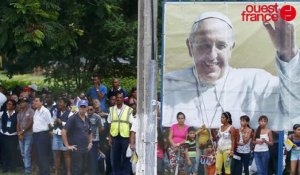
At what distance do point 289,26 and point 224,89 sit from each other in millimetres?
1604

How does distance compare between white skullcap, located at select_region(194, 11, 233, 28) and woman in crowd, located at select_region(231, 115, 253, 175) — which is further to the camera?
woman in crowd, located at select_region(231, 115, 253, 175)

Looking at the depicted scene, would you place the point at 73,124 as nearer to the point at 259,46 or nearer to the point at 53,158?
the point at 53,158

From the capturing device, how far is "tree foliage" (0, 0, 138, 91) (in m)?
16.1

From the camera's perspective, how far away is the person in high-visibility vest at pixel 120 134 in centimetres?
1519

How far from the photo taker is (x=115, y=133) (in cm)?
1527

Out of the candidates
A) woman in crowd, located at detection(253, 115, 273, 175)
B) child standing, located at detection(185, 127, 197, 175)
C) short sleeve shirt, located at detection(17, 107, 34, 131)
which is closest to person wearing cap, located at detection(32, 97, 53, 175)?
short sleeve shirt, located at detection(17, 107, 34, 131)

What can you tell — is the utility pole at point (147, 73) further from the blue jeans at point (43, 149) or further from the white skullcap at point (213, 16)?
the blue jeans at point (43, 149)

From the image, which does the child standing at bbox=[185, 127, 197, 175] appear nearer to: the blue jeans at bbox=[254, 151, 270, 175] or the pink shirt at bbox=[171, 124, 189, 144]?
the pink shirt at bbox=[171, 124, 189, 144]

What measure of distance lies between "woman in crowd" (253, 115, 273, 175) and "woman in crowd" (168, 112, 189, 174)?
1.31 m

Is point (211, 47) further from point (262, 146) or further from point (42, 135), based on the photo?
point (42, 135)

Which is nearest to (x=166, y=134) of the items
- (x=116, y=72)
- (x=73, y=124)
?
(x=73, y=124)

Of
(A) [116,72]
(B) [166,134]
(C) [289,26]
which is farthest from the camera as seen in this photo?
(A) [116,72]

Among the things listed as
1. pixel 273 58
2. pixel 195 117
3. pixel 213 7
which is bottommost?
pixel 195 117

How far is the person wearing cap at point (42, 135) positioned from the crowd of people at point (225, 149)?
2.69 m
